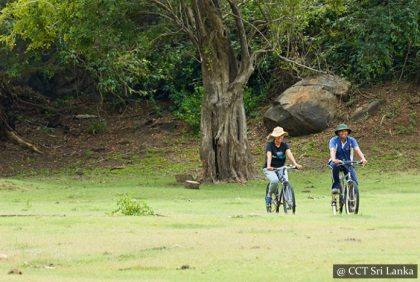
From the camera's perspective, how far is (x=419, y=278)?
10.2m

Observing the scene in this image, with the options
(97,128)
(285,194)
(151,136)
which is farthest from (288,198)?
(97,128)

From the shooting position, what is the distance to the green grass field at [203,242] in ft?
37.1

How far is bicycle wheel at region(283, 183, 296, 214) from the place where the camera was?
19.5 meters

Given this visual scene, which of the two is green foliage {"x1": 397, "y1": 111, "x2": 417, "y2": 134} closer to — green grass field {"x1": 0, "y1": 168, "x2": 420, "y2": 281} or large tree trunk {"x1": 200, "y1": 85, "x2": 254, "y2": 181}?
large tree trunk {"x1": 200, "y1": 85, "x2": 254, "y2": 181}

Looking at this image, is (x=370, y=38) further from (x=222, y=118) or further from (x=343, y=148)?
(x=343, y=148)

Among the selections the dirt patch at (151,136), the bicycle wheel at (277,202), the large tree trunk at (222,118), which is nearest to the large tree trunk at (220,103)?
the large tree trunk at (222,118)

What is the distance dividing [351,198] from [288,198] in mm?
1301

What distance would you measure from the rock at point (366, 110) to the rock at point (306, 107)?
0.84 m

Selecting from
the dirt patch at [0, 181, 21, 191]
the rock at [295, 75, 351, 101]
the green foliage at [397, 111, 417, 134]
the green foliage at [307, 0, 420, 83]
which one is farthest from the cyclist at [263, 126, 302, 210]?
the rock at [295, 75, 351, 101]

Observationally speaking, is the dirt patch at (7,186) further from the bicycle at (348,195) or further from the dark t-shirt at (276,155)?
the bicycle at (348,195)

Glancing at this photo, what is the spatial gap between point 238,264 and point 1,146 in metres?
30.5

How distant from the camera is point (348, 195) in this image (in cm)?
1883

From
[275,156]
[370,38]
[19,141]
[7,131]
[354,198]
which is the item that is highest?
[370,38]

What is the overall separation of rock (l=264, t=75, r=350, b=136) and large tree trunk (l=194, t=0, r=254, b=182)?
292 inches
